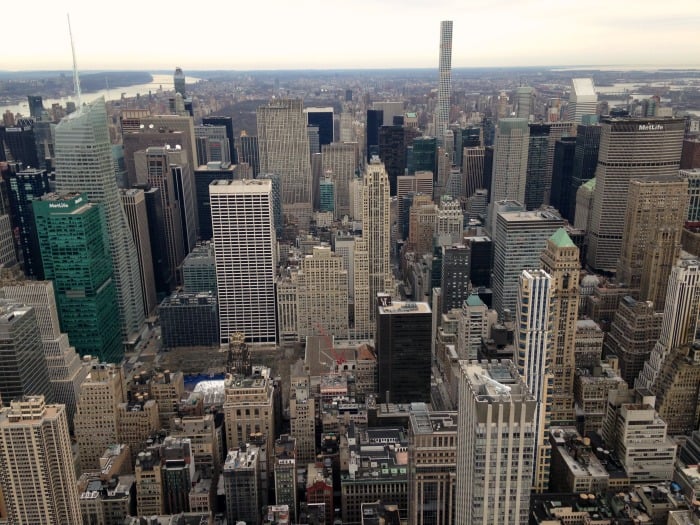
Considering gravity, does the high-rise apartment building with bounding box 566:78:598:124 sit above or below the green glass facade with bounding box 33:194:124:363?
above

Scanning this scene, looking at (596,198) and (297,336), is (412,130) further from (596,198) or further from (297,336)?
(297,336)

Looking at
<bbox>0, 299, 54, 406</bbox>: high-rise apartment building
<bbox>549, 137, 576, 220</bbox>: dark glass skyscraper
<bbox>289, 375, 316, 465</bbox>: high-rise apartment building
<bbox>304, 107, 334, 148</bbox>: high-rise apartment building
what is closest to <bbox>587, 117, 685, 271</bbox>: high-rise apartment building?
<bbox>549, 137, 576, 220</bbox>: dark glass skyscraper

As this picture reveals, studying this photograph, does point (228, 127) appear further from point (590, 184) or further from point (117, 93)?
point (590, 184)

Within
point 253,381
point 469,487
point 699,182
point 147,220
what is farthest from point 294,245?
point 469,487

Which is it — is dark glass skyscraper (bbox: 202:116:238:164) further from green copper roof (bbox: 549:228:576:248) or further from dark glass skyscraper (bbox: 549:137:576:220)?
green copper roof (bbox: 549:228:576:248)

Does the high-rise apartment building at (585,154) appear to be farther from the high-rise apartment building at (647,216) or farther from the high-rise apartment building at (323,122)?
the high-rise apartment building at (323,122)

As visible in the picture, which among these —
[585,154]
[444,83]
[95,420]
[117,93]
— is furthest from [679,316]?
[444,83]

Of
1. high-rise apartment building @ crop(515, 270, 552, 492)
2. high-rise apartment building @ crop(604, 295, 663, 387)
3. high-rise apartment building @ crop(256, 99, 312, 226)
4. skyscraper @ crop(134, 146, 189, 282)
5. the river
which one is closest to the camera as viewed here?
high-rise apartment building @ crop(515, 270, 552, 492)
